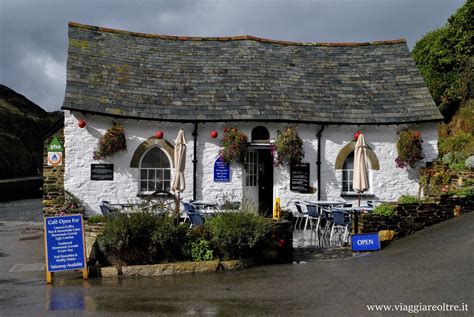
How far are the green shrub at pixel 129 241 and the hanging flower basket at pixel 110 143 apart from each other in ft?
20.0

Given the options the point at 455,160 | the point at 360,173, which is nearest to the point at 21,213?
the point at 360,173

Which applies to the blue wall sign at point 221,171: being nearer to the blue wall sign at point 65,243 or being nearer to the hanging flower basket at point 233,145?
the hanging flower basket at point 233,145

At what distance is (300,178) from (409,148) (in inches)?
134

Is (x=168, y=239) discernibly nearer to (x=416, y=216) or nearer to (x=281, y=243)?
(x=281, y=243)

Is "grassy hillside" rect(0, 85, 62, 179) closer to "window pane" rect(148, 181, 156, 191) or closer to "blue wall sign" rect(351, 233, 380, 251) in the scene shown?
"window pane" rect(148, 181, 156, 191)

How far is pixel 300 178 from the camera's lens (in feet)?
54.6

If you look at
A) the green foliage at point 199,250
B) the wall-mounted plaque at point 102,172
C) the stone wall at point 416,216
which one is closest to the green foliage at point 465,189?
the stone wall at point 416,216

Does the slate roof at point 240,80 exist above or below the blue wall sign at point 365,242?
above

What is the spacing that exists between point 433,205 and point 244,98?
6.70 m

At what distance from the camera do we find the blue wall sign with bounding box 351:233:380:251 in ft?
38.0

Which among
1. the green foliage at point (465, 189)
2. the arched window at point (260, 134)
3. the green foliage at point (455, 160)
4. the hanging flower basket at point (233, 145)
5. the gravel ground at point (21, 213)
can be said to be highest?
the arched window at point (260, 134)

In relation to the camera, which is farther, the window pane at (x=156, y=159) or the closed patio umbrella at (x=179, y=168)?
the window pane at (x=156, y=159)

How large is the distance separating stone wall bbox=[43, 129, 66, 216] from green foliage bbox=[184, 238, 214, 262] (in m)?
6.61

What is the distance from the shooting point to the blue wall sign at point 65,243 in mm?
9203
